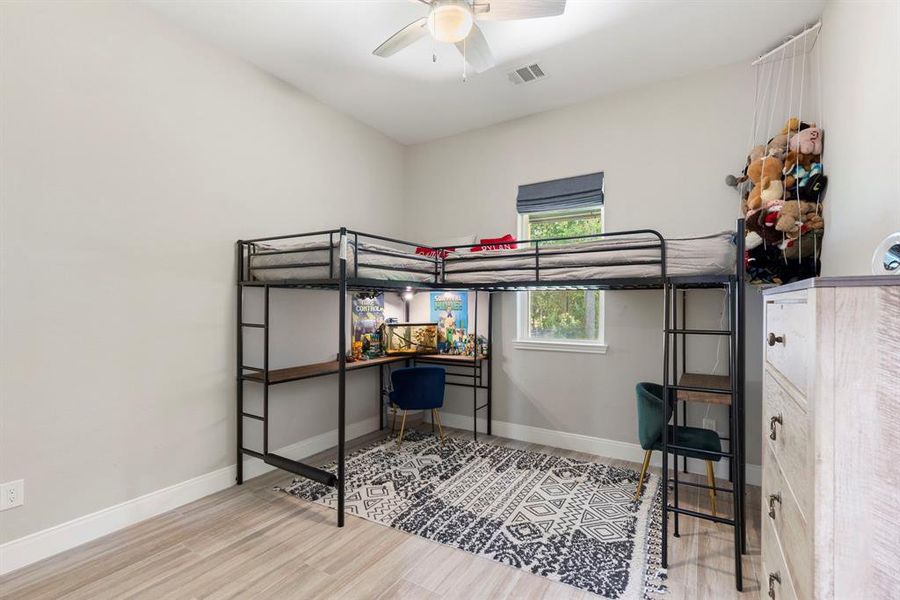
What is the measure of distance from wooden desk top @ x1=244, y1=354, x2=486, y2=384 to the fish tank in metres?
0.07

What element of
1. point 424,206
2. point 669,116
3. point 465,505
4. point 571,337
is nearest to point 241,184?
point 424,206

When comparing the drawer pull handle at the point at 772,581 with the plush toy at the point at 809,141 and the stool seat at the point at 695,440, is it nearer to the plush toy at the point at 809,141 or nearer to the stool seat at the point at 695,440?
the stool seat at the point at 695,440

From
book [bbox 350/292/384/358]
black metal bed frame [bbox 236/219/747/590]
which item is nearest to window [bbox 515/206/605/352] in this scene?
black metal bed frame [bbox 236/219/747/590]

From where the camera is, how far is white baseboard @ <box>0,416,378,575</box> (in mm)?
1987

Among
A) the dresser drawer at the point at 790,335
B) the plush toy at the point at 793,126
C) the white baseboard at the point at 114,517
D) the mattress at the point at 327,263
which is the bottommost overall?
the white baseboard at the point at 114,517

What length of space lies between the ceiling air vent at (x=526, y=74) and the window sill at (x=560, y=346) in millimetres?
2134

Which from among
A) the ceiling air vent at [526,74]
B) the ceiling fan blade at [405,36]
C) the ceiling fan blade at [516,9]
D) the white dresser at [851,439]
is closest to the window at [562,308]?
the ceiling air vent at [526,74]

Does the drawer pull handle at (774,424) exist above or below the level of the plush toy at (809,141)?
below

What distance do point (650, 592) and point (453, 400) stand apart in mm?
2542

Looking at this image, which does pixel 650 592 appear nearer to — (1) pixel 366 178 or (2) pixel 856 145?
(2) pixel 856 145

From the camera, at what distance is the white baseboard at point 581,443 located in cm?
304

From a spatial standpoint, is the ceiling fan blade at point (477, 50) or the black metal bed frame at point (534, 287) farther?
the ceiling fan blade at point (477, 50)

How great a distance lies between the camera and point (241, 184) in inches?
117

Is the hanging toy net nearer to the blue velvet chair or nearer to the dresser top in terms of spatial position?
the dresser top
